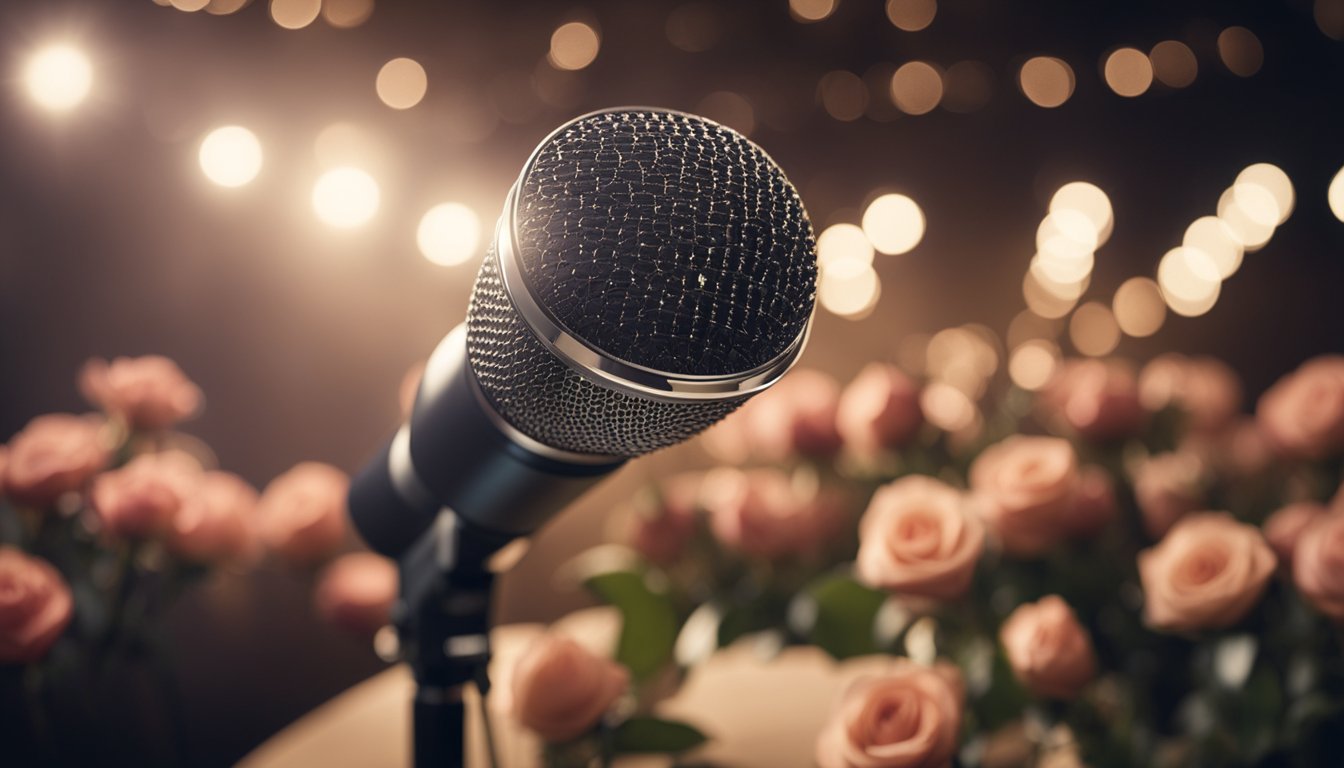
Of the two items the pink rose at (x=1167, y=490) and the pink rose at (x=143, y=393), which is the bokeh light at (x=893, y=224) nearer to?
the pink rose at (x=1167, y=490)

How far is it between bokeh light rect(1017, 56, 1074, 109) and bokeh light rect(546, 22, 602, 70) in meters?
0.79

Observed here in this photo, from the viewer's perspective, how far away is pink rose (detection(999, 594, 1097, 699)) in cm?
79

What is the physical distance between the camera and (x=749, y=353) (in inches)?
19.6

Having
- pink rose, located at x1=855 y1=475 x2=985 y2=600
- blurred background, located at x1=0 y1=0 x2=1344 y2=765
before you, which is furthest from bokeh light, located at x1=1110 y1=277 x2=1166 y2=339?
pink rose, located at x1=855 y1=475 x2=985 y2=600

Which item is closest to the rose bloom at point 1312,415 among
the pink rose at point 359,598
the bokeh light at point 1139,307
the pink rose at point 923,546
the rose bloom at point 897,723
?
the pink rose at point 923,546

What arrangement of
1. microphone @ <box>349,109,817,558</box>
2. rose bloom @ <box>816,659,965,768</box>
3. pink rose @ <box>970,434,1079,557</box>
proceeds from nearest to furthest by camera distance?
microphone @ <box>349,109,817,558</box> → rose bloom @ <box>816,659,965,768</box> → pink rose @ <box>970,434,1079,557</box>

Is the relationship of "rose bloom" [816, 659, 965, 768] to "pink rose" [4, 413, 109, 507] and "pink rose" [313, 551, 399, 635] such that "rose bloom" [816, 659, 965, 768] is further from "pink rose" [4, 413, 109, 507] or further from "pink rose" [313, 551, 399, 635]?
"pink rose" [4, 413, 109, 507]

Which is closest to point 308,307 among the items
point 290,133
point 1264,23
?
point 290,133

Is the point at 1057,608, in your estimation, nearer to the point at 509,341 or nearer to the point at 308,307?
the point at 509,341

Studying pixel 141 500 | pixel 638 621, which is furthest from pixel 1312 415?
pixel 141 500

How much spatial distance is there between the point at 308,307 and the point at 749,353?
1074 millimetres

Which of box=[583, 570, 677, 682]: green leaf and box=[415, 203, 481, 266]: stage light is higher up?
box=[415, 203, 481, 266]: stage light

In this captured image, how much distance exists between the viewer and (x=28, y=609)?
83 centimetres

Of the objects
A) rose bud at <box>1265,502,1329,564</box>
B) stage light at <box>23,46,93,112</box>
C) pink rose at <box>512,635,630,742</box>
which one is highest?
stage light at <box>23,46,93,112</box>
